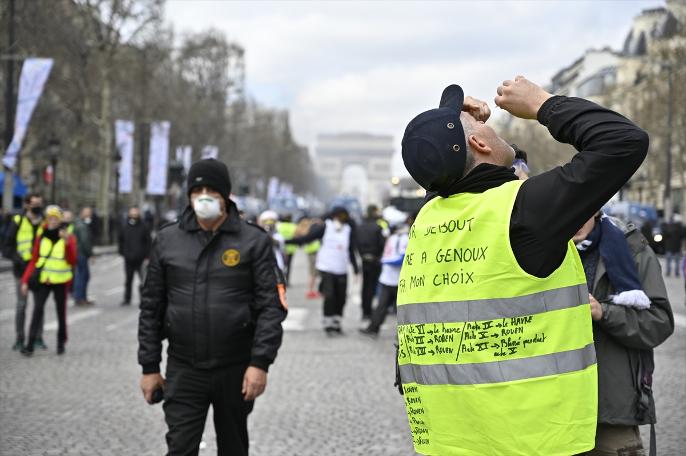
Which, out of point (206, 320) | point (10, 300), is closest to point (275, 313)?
point (206, 320)

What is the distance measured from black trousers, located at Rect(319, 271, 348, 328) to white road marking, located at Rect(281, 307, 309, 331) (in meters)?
0.82

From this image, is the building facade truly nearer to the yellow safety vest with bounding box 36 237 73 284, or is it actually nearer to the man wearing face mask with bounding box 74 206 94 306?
the man wearing face mask with bounding box 74 206 94 306

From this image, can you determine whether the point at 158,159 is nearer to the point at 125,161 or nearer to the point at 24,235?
the point at 125,161

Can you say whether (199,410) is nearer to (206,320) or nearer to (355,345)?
(206,320)

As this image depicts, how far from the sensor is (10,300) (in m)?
19.1

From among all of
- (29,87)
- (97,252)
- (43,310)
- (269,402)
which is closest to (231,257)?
(269,402)

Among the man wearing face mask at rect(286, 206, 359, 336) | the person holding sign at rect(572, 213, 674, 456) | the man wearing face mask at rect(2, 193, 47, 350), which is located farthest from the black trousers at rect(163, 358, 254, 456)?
the man wearing face mask at rect(286, 206, 359, 336)

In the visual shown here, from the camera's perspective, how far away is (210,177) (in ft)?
16.1

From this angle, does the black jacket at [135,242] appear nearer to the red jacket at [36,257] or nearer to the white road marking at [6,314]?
the white road marking at [6,314]

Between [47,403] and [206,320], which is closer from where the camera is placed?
[206,320]

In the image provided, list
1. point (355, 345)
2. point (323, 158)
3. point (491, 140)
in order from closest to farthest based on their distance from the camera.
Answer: point (491, 140), point (355, 345), point (323, 158)

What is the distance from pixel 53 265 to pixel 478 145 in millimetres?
9354

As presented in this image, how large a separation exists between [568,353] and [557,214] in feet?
1.23

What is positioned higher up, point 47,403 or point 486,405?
point 486,405
